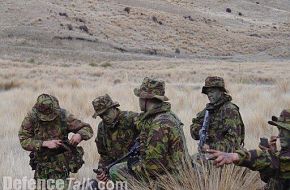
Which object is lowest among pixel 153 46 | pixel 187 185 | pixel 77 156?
pixel 153 46

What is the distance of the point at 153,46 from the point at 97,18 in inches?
303

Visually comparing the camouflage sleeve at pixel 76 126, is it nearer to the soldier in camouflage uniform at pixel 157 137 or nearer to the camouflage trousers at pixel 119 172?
the camouflage trousers at pixel 119 172

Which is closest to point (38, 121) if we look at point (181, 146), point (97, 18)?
point (181, 146)

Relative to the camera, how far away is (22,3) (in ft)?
160

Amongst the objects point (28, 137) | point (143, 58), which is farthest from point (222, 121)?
point (143, 58)

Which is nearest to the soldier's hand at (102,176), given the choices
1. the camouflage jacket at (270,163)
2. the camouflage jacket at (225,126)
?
the camouflage jacket at (225,126)

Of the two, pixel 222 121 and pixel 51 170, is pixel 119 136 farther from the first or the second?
pixel 222 121

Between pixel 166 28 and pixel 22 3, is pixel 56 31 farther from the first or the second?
pixel 166 28

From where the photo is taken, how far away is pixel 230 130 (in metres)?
5.85

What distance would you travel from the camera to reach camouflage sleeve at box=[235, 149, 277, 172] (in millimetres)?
3621

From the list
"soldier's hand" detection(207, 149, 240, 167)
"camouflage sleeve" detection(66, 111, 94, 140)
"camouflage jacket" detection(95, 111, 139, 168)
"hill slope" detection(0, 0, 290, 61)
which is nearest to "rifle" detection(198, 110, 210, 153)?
"camouflage jacket" detection(95, 111, 139, 168)

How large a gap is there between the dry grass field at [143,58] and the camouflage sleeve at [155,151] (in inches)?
5.3

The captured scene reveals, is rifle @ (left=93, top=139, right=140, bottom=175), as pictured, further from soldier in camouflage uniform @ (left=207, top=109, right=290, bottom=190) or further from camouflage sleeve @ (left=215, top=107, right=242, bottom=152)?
soldier in camouflage uniform @ (left=207, top=109, right=290, bottom=190)

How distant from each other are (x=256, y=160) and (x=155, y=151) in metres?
1.11
